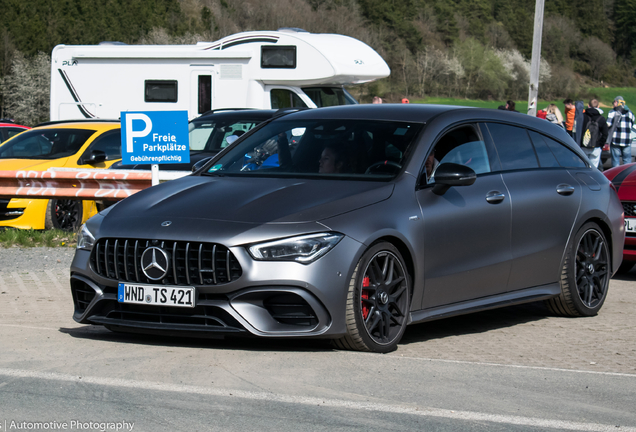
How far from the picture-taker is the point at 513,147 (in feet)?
22.6

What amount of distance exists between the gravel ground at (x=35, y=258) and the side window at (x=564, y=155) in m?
5.07

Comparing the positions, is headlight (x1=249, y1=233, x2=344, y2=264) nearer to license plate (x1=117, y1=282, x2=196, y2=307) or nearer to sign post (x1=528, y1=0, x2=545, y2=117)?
license plate (x1=117, y1=282, x2=196, y2=307)

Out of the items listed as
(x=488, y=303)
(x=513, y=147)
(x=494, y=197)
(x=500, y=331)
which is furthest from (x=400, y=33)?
(x=488, y=303)

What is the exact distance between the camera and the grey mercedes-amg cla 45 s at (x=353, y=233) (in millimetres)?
5137

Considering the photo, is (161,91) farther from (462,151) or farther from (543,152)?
(462,151)

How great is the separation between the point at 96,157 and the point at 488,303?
7.93 m

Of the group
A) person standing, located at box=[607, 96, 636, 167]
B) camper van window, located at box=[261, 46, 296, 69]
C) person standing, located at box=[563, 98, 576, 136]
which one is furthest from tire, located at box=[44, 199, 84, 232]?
person standing, located at box=[563, 98, 576, 136]

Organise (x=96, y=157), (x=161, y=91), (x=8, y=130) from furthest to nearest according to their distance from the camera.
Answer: (x=8, y=130)
(x=161, y=91)
(x=96, y=157)

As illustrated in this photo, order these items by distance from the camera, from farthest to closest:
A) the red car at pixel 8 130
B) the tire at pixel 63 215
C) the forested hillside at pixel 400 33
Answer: the forested hillside at pixel 400 33 → the red car at pixel 8 130 → the tire at pixel 63 215

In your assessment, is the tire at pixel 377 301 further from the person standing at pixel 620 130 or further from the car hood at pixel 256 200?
the person standing at pixel 620 130

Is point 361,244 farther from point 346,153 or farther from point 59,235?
point 59,235

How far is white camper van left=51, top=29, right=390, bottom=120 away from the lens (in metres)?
18.4

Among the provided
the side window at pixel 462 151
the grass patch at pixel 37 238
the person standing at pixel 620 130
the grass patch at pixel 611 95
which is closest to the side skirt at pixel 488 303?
the side window at pixel 462 151

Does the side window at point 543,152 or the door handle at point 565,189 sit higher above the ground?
the side window at point 543,152
